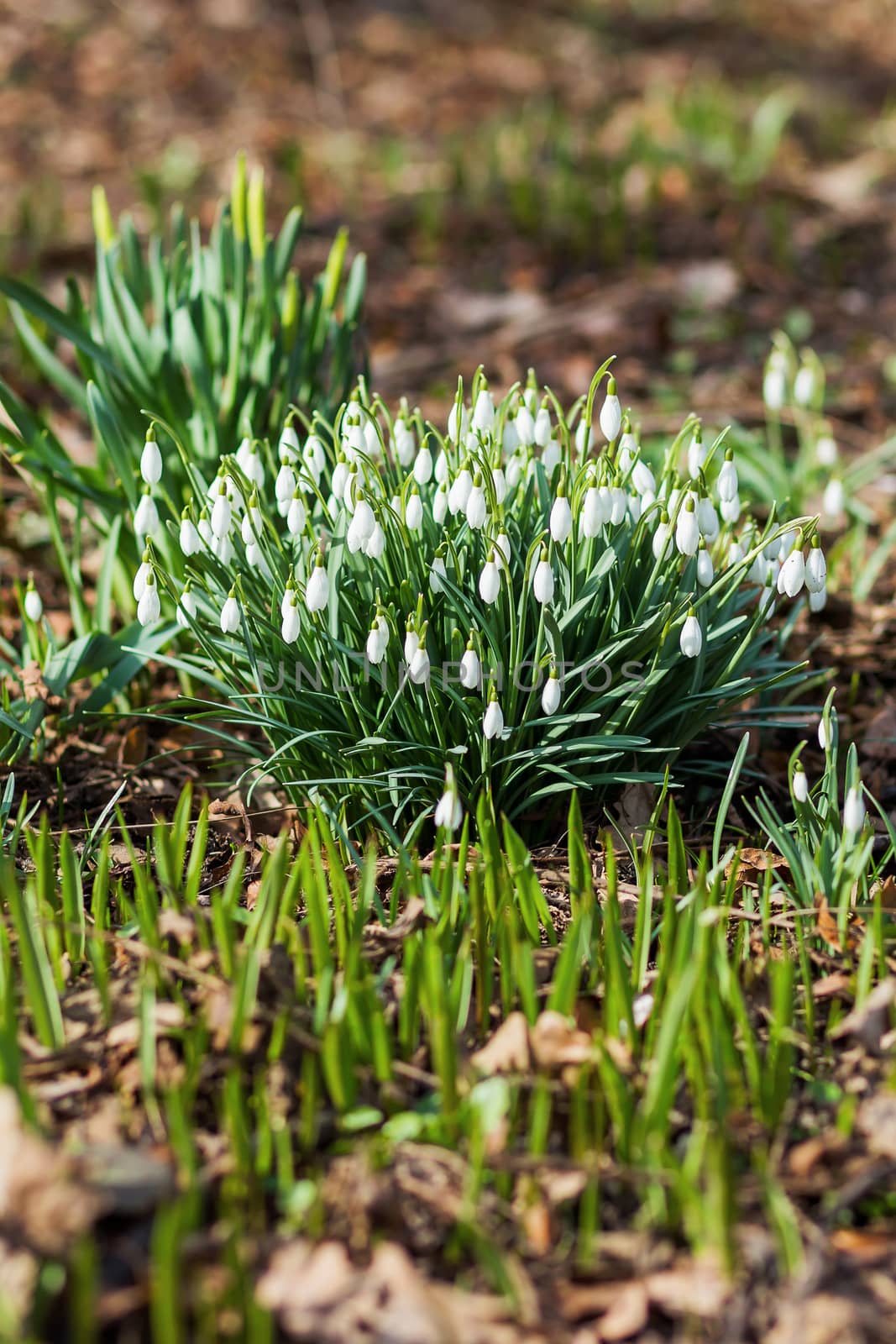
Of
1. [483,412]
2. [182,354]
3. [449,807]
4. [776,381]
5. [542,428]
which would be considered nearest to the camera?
[449,807]

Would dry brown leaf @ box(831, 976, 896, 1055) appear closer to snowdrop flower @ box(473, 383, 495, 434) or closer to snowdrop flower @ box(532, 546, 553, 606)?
snowdrop flower @ box(532, 546, 553, 606)

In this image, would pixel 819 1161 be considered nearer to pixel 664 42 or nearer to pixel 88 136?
pixel 88 136

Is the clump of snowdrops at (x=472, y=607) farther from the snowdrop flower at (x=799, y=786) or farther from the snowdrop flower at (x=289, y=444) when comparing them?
the snowdrop flower at (x=799, y=786)

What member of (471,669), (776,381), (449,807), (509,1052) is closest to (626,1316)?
(509,1052)

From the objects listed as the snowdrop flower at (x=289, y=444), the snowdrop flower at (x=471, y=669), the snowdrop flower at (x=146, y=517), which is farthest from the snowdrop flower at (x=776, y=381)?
the snowdrop flower at (x=146, y=517)

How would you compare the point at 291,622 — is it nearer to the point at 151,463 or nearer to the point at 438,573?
the point at 438,573

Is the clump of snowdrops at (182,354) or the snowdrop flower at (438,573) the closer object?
the snowdrop flower at (438,573)
